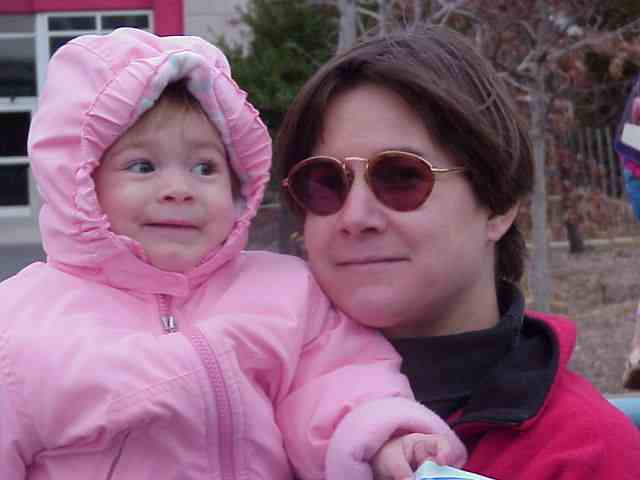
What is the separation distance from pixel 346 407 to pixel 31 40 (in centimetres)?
1479

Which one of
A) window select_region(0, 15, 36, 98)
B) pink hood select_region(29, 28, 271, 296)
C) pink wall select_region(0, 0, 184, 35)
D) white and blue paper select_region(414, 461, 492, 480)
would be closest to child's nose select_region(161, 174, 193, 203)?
pink hood select_region(29, 28, 271, 296)

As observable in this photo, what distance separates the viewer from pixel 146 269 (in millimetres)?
2158

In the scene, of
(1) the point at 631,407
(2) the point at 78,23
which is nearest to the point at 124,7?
(2) the point at 78,23

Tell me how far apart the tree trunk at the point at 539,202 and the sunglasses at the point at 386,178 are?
13.9ft

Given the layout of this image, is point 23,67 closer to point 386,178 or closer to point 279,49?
point 279,49

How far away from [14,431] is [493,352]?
0.95 metres

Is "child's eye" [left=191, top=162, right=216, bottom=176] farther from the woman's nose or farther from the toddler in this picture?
the toddler

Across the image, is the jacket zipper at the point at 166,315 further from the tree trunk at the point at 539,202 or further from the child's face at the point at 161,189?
the tree trunk at the point at 539,202

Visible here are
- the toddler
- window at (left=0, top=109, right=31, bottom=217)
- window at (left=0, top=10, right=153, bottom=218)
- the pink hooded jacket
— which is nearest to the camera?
the pink hooded jacket

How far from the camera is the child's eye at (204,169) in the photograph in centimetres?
222

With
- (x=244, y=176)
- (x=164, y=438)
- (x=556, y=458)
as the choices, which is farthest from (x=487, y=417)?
(x=244, y=176)

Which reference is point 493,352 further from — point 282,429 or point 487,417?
point 282,429

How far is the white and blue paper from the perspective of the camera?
1733 mm

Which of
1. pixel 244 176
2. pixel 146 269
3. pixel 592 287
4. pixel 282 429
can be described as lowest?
pixel 592 287
